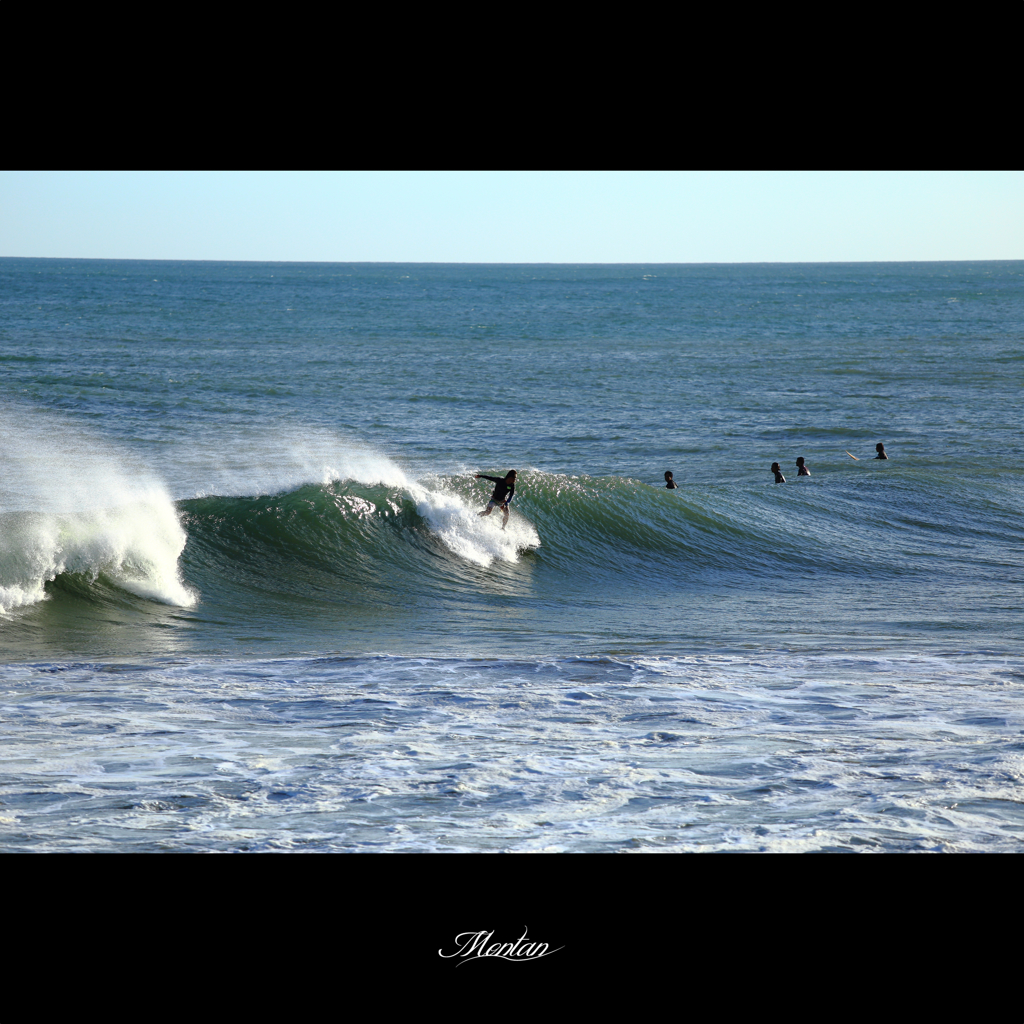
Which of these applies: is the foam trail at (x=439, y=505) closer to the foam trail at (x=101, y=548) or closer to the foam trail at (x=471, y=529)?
the foam trail at (x=471, y=529)

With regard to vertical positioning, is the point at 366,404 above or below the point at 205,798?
above

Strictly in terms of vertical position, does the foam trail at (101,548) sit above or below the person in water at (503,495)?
below

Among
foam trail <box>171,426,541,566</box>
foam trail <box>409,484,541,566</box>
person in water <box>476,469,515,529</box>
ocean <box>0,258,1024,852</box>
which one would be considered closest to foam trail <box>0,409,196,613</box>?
ocean <box>0,258,1024,852</box>

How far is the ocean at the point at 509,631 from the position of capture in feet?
17.1

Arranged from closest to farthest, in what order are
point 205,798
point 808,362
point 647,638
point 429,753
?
point 205,798, point 429,753, point 647,638, point 808,362

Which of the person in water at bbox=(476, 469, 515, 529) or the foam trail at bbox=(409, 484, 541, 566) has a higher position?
the person in water at bbox=(476, 469, 515, 529)

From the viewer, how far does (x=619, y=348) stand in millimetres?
51281

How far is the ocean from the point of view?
5207mm

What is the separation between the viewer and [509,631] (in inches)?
391

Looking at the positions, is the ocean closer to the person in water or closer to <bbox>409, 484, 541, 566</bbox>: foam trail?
<bbox>409, 484, 541, 566</bbox>: foam trail

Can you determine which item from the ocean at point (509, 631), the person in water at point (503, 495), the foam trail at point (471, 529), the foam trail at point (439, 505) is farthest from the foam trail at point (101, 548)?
the person in water at point (503, 495)

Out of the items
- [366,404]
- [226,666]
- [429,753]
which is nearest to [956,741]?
[429,753]
